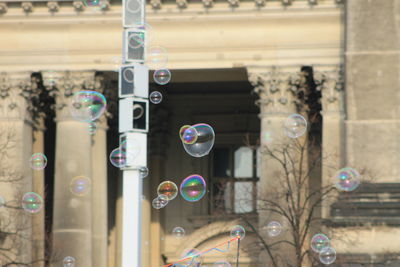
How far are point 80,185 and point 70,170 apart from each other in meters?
4.86

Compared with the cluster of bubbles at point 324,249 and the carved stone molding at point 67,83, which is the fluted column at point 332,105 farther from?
the cluster of bubbles at point 324,249

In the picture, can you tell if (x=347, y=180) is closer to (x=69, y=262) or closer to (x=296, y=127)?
(x=296, y=127)

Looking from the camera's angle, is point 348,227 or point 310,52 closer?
point 348,227

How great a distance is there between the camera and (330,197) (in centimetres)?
4541

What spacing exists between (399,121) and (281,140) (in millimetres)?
4850

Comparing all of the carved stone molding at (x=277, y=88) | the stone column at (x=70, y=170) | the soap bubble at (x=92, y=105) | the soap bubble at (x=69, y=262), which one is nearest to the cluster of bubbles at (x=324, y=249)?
the soap bubble at (x=92, y=105)

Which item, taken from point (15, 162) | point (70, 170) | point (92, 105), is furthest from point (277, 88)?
point (92, 105)

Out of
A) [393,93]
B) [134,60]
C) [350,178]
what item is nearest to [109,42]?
[393,93]

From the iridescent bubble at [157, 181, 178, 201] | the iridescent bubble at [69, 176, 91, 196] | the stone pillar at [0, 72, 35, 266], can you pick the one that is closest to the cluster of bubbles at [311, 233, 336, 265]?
the iridescent bubble at [157, 181, 178, 201]

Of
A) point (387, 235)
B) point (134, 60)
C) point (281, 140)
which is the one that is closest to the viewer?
point (134, 60)

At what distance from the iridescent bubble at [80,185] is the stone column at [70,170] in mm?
701

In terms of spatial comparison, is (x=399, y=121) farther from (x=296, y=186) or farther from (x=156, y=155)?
(x=156, y=155)

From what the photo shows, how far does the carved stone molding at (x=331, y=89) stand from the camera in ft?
167

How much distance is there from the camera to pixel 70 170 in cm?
5206
